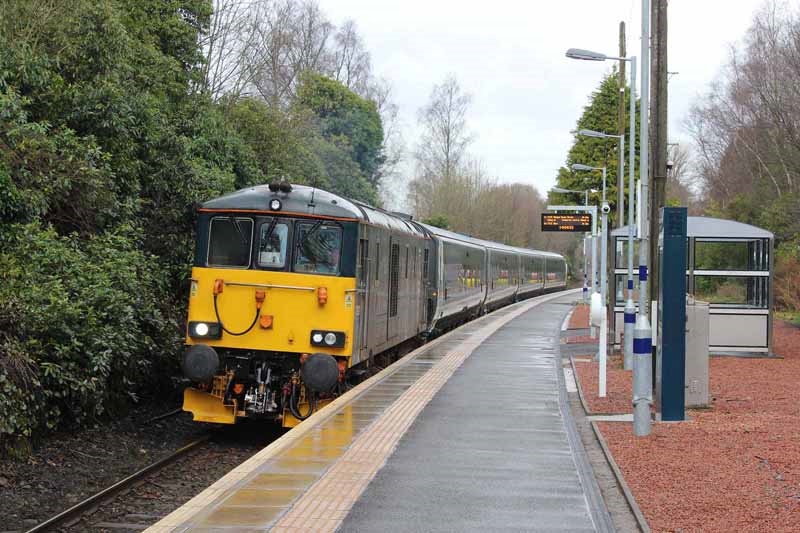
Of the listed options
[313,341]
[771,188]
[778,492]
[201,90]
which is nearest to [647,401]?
[778,492]

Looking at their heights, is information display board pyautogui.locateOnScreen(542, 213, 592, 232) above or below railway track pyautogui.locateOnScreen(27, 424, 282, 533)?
above

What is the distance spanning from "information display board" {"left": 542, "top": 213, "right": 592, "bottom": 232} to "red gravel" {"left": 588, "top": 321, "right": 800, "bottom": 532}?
90.8 feet

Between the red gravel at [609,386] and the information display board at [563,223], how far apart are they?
21802 millimetres

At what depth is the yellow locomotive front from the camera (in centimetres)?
1325

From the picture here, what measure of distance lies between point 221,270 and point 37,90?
522 centimetres

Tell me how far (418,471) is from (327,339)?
14.3 ft

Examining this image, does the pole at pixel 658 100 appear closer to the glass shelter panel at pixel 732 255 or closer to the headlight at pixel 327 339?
the headlight at pixel 327 339

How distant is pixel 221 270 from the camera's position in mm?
13570

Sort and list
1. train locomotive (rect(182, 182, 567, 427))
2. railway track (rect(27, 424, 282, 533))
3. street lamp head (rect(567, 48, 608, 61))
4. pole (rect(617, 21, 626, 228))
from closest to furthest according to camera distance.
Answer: railway track (rect(27, 424, 282, 533)) < train locomotive (rect(182, 182, 567, 427)) < street lamp head (rect(567, 48, 608, 61)) < pole (rect(617, 21, 626, 228))

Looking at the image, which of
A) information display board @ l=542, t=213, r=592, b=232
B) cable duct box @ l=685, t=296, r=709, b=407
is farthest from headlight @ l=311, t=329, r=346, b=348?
information display board @ l=542, t=213, r=592, b=232

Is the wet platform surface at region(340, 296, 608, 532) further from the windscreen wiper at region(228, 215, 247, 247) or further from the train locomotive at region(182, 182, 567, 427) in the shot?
the windscreen wiper at region(228, 215, 247, 247)

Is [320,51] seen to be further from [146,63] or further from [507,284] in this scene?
[146,63]

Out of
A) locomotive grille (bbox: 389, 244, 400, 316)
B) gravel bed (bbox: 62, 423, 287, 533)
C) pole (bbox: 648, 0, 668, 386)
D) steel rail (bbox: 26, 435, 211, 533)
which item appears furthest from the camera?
locomotive grille (bbox: 389, 244, 400, 316)

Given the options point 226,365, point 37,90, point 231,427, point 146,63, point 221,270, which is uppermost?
point 146,63
